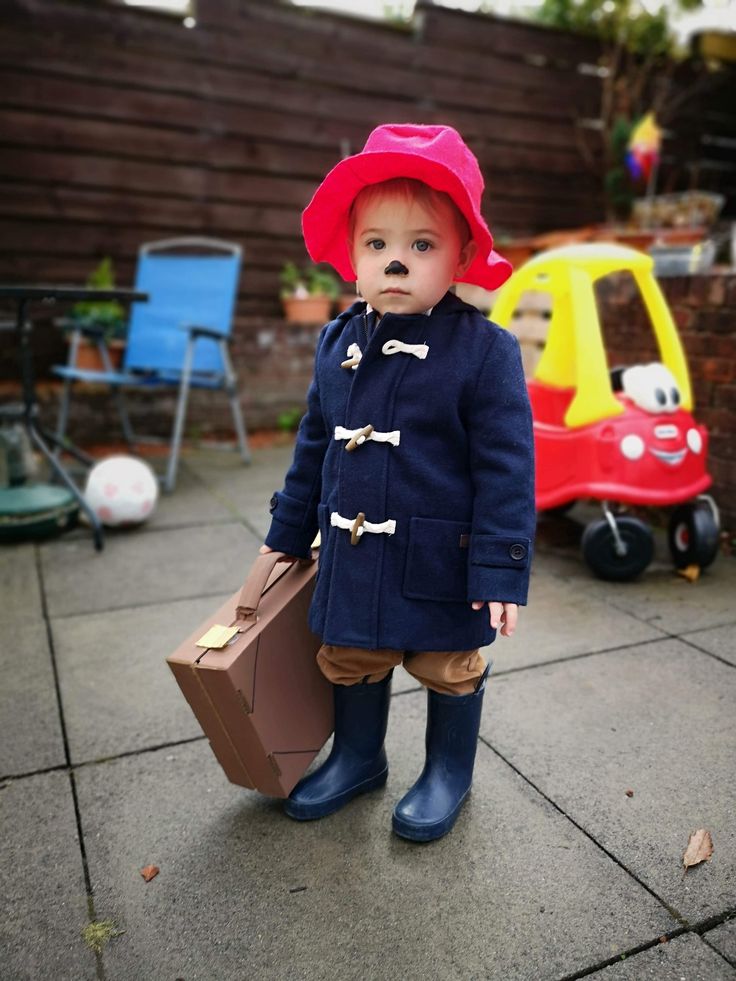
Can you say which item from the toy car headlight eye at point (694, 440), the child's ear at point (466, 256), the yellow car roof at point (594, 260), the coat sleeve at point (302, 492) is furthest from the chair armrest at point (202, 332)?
the child's ear at point (466, 256)

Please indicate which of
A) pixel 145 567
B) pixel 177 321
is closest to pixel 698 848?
pixel 145 567

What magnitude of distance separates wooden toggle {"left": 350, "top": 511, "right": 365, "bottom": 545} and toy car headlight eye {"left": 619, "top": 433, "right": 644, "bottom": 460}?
66.4 inches

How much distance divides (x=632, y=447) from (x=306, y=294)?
3707 millimetres

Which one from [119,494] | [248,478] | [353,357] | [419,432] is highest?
[353,357]

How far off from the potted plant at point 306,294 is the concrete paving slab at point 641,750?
4.23 meters

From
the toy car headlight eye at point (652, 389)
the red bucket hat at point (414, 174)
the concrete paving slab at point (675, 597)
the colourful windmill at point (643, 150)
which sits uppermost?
the colourful windmill at point (643, 150)

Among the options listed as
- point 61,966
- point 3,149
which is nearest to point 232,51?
point 3,149

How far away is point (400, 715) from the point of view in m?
2.07

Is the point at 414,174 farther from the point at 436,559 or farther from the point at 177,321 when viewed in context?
the point at 177,321

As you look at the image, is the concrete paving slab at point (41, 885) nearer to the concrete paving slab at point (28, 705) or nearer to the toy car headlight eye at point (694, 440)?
the concrete paving slab at point (28, 705)

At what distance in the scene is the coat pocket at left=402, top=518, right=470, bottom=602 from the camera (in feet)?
4.76

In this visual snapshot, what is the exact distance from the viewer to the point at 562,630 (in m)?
2.53

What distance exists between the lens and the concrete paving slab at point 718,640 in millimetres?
2340

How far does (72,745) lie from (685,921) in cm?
143
